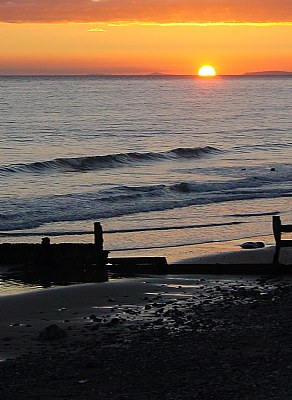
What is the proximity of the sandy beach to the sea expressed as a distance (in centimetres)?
657

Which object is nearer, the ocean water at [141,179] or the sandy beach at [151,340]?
the sandy beach at [151,340]

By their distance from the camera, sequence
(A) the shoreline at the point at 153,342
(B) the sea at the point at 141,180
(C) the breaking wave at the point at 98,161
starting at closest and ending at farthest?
1. (A) the shoreline at the point at 153,342
2. (B) the sea at the point at 141,180
3. (C) the breaking wave at the point at 98,161

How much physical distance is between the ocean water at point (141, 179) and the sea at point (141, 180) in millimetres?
54

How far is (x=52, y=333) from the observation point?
45.4 feet

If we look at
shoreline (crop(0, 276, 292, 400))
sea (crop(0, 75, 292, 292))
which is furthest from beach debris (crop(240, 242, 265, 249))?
shoreline (crop(0, 276, 292, 400))

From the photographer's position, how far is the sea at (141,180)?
28172mm

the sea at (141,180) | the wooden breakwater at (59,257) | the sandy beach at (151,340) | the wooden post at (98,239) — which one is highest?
the sea at (141,180)

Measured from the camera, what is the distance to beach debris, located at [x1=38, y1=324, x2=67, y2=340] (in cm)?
1382

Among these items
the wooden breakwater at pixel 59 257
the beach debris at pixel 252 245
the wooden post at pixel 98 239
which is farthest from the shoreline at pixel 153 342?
the beach debris at pixel 252 245

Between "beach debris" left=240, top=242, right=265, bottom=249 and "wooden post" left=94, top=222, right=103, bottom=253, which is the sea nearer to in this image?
"beach debris" left=240, top=242, right=265, bottom=249

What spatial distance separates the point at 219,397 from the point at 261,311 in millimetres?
4899

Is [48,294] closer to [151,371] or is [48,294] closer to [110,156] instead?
[151,371]

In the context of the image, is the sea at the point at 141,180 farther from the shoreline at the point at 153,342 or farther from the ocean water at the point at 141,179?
the shoreline at the point at 153,342

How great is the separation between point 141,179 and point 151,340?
33.0 meters
